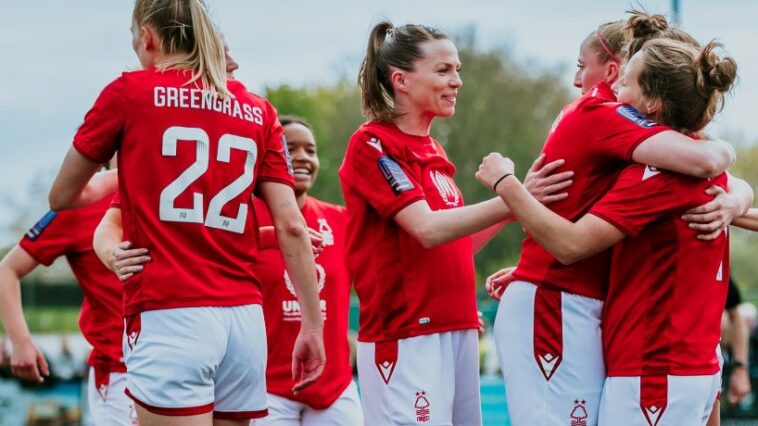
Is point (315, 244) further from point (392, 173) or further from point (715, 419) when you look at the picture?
point (715, 419)

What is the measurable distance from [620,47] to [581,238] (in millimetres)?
1096

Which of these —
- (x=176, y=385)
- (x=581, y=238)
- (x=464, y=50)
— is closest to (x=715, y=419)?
(x=581, y=238)

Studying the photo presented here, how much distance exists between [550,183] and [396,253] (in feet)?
3.04

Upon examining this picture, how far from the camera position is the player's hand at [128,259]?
3922mm

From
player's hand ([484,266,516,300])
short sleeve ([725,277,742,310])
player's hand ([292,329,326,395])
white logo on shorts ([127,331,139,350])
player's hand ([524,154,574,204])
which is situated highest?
player's hand ([524,154,574,204])

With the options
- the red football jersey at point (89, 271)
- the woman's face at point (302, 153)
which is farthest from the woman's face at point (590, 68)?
the red football jersey at point (89, 271)

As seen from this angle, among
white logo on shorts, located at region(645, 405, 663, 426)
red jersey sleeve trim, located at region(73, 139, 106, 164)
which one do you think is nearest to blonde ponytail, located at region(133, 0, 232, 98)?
red jersey sleeve trim, located at region(73, 139, 106, 164)

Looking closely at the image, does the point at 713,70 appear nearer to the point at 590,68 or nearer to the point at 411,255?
the point at 590,68

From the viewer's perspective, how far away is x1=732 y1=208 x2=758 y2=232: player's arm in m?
4.62

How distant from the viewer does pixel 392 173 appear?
4645 millimetres

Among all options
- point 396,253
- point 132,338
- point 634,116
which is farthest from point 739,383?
point 132,338

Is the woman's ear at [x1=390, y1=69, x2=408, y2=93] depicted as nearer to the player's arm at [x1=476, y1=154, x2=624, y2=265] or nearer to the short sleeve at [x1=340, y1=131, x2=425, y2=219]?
the short sleeve at [x1=340, y1=131, x2=425, y2=219]

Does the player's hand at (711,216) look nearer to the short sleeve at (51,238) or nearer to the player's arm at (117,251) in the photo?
the player's arm at (117,251)

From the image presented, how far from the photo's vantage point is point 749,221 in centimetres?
468
